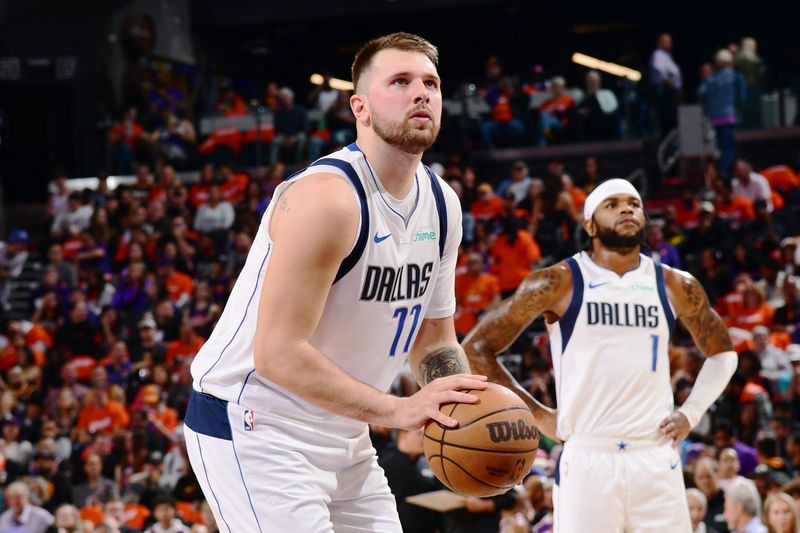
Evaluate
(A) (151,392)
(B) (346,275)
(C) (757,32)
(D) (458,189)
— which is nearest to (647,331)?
(B) (346,275)

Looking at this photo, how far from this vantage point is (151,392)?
12805 mm

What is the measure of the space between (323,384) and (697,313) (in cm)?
326

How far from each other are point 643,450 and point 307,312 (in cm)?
289

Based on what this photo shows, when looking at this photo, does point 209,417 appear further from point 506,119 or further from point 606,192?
point 506,119

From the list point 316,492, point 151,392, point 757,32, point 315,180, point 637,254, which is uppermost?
point 757,32

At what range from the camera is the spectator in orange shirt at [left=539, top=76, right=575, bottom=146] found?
56.7 ft

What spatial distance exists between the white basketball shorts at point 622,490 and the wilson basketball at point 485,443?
91.6 inches

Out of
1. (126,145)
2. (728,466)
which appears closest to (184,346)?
(728,466)

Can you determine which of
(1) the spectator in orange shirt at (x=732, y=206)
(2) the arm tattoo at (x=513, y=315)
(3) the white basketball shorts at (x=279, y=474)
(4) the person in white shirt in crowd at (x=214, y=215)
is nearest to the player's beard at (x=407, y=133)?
(3) the white basketball shorts at (x=279, y=474)

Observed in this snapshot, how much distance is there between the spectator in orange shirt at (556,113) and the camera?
1728 centimetres

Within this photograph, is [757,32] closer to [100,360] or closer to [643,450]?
[100,360]

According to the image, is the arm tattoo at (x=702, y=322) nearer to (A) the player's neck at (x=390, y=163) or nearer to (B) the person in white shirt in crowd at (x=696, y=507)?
(B) the person in white shirt in crowd at (x=696, y=507)

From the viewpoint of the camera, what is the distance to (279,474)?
141 inches

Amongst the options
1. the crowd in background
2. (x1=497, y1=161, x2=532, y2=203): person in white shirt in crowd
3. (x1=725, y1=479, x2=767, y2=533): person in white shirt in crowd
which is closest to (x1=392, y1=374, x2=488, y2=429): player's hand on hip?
the crowd in background
